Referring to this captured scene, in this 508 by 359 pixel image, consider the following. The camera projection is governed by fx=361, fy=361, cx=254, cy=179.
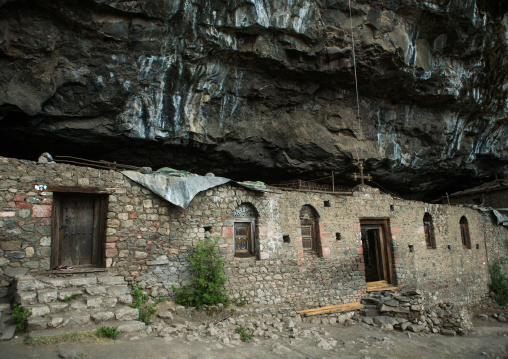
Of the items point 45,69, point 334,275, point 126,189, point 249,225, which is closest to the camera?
point 126,189

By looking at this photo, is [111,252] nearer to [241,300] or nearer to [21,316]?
[21,316]

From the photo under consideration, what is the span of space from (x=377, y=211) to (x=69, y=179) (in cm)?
935

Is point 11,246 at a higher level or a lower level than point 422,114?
lower

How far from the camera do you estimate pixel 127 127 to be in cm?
1117

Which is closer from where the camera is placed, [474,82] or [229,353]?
[229,353]

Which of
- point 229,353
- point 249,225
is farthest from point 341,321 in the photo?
point 229,353

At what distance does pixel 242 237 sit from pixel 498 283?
Result: 1286 cm

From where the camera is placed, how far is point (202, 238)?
893 cm

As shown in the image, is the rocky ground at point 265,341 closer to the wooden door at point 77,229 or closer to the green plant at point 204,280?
the green plant at point 204,280

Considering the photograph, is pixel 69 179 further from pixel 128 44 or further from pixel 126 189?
pixel 128 44

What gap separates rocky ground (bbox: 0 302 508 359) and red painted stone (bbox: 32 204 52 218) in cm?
253

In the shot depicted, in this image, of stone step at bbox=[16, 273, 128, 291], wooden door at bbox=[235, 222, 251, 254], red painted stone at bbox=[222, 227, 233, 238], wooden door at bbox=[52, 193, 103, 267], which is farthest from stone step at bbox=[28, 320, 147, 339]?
wooden door at bbox=[235, 222, 251, 254]

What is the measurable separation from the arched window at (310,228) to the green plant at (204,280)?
10.2 feet

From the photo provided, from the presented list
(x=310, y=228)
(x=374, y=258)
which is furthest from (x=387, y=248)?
(x=310, y=228)
